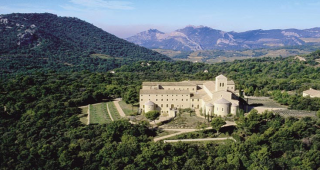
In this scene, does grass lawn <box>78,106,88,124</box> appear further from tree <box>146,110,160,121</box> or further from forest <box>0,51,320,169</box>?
tree <box>146,110,160,121</box>

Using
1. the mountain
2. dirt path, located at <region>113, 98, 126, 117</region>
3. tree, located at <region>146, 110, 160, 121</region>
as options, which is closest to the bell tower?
tree, located at <region>146, 110, 160, 121</region>

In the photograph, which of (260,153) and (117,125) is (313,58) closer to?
(260,153)

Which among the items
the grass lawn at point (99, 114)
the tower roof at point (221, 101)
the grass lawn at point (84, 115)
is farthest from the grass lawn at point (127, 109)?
the tower roof at point (221, 101)

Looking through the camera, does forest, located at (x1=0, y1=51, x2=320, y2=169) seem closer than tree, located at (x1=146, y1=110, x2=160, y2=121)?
Yes

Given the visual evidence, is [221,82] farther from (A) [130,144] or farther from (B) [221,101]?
(A) [130,144]

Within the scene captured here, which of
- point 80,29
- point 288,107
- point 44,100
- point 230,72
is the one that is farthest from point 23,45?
point 288,107

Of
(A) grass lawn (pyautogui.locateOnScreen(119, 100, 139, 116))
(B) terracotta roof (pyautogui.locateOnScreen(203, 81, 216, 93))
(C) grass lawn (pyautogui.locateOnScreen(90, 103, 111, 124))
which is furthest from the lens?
(A) grass lawn (pyautogui.locateOnScreen(119, 100, 139, 116))
